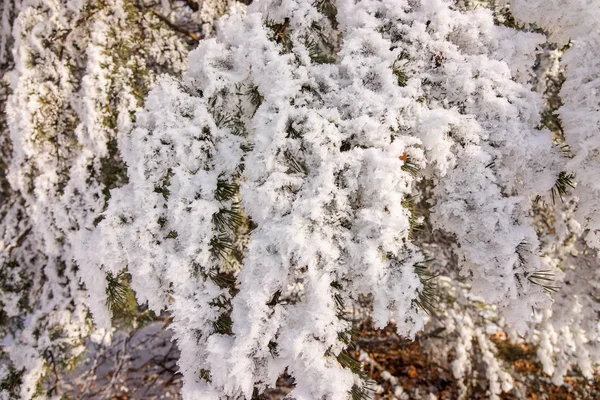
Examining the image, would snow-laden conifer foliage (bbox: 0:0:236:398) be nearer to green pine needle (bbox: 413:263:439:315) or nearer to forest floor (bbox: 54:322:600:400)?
forest floor (bbox: 54:322:600:400)

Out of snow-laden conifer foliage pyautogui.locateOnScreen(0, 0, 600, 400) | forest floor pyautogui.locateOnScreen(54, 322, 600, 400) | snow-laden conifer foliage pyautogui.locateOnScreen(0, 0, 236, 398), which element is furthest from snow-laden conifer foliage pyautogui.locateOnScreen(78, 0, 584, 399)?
forest floor pyautogui.locateOnScreen(54, 322, 600, 400)

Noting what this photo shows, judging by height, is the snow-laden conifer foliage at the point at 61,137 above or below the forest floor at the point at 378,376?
above

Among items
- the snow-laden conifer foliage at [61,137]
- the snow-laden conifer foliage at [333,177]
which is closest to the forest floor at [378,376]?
the snow-laden conifer foliage at [61,137]

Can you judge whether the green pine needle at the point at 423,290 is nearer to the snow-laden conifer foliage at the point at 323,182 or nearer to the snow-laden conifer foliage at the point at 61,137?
the snow-laden conifer foliage at the point at 323,182

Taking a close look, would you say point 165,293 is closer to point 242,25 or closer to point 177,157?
point 177,157

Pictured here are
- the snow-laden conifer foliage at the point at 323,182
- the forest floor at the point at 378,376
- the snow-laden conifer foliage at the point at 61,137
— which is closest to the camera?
Result: the snow-laden conifer foliage at the point at 323,182

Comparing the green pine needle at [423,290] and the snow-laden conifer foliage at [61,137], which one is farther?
the snow-laden conifer foliage at [61,137]

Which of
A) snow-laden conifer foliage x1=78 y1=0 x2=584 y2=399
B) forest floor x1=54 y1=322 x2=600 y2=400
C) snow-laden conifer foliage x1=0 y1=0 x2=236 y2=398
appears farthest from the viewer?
forest floor x1=54 y1=322 x2=600 y2=400

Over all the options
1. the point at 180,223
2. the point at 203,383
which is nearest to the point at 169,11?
the point at 180,223
